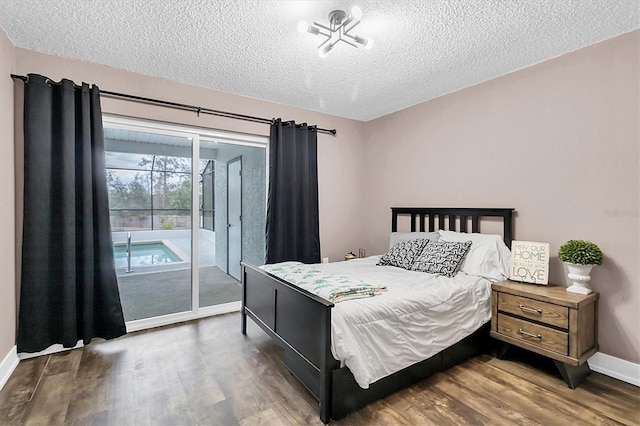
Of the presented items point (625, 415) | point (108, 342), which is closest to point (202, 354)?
point (108, 342)

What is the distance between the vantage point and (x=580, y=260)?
2293 mm

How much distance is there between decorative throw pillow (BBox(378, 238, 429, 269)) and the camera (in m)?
3.17

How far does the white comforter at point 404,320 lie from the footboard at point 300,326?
89mm

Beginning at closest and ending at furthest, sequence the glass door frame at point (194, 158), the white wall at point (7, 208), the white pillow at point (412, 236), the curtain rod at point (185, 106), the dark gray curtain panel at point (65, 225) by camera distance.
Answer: the white wall at point (7, 208), the dark gray curtain panel at point (65, 225), the curtain rod at point (185, 106), the glass door frame at point (194, 158), the white pillow at point (412, 236)

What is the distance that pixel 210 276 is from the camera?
13.4ft

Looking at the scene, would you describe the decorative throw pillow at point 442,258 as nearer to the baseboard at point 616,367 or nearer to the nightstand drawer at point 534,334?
the nightstand drawer at point 534,334

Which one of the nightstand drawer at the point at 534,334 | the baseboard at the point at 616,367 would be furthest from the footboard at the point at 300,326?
the baseboard at the point at 616,367

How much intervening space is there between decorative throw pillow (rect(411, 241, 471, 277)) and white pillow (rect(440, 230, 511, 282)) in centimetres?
8

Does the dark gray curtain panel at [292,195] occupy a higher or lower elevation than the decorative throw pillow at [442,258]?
higher

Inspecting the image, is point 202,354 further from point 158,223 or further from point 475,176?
point 475,176

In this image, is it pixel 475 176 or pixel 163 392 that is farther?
pixel 475 176

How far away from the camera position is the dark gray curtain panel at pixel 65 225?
2.49 meters

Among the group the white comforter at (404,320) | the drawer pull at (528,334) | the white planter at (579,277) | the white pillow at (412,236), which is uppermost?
the white pillow at (412,236)

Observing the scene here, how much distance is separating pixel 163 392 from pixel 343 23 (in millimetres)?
2765
